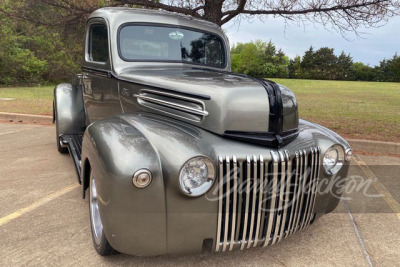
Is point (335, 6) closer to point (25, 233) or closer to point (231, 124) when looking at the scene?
point (231, 124)

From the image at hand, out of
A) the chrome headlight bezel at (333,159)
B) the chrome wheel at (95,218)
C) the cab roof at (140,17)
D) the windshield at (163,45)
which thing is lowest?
the chrome wheel at (95,218)

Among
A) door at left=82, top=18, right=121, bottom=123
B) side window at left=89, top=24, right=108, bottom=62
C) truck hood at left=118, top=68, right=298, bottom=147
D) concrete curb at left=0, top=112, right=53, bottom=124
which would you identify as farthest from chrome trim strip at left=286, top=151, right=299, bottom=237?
concrete curb at left=0, top=112, right=53, bottom=124

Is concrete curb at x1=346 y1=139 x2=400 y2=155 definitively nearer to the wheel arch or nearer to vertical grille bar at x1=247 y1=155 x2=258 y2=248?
vertical grille bar at x1=247 y1=155 x2=258 y2=248

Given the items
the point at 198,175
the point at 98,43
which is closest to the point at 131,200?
the point at 198,175

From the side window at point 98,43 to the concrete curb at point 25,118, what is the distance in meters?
4.39

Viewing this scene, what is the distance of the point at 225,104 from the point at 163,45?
139cm

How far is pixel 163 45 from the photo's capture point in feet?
11.1

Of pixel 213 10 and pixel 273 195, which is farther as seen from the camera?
pixel 213 10

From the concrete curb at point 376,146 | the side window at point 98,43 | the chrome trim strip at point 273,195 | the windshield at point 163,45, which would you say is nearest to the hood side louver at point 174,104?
the chrome trim strip at point 273,195

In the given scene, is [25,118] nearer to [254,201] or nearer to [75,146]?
[75,146]

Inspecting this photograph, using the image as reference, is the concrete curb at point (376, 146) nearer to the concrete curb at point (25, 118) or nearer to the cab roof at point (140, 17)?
the cab roof at point (140, 17)

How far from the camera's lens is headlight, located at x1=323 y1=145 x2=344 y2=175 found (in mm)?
2498

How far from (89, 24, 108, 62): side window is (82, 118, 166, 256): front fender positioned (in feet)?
5.39

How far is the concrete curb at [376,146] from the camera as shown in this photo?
18.4ft
